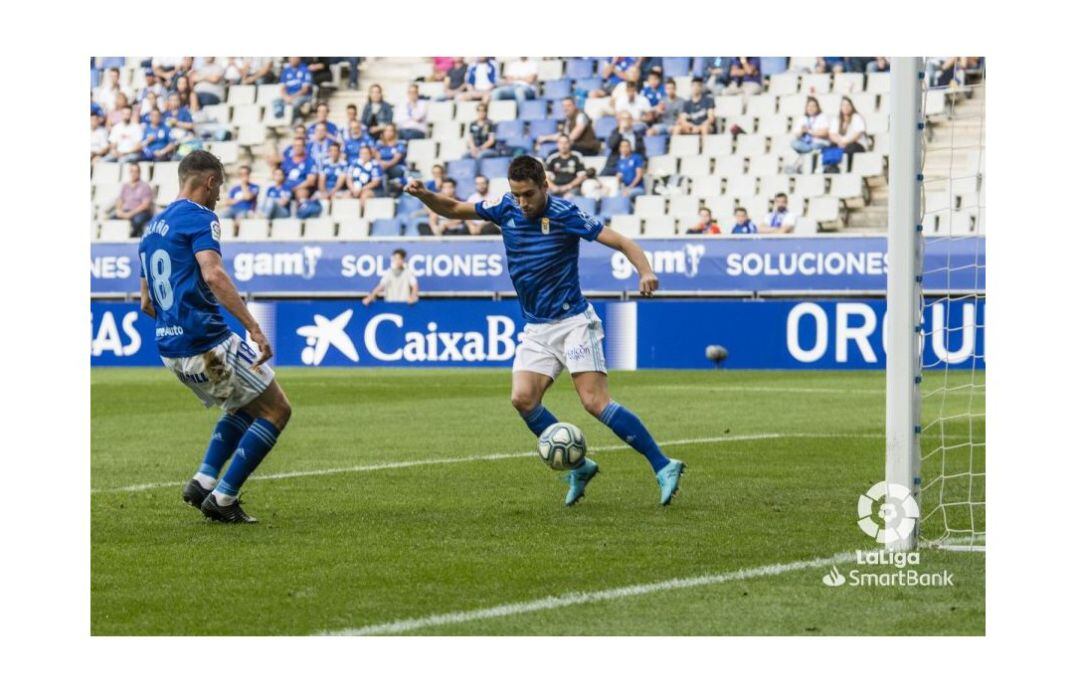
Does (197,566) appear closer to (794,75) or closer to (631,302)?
(631,302)

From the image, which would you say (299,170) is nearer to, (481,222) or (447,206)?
(481,222)

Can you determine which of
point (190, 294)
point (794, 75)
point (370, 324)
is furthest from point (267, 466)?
point (794, 75)

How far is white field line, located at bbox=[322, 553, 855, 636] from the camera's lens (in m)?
5.65

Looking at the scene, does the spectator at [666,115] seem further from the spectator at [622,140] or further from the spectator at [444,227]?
the spectator at [444,227]

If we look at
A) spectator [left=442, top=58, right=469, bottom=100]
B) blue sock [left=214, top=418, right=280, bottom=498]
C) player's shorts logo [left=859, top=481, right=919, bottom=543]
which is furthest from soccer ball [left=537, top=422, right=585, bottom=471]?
spectator [left=442, top=58, right=469, bottom=100]

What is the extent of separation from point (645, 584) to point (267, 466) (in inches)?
192

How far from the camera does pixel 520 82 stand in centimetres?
2578

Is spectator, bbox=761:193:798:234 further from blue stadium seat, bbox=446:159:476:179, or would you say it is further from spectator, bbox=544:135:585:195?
blue stadium seat, bbox=446:159:476:179

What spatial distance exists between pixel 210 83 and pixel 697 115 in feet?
26.7

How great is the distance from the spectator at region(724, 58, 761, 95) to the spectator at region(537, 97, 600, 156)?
2103 mm

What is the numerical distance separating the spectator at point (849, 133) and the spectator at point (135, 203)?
410 inches

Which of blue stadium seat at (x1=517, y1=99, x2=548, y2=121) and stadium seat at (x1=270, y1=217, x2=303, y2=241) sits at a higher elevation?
blue stadium seat at (x1=517, y1=99, x2=548, y2=121)

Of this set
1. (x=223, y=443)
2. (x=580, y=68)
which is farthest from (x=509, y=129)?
(x=223, y=443)

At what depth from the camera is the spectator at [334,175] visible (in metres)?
25.2
